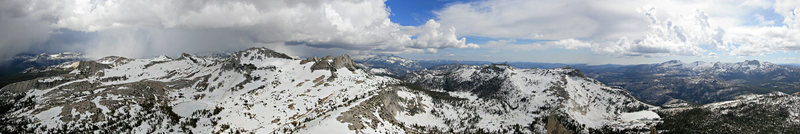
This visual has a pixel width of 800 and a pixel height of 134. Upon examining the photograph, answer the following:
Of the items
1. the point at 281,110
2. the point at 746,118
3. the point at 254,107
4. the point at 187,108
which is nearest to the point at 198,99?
the point at 187,108

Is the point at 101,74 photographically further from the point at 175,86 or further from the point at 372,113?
the point at 372,113

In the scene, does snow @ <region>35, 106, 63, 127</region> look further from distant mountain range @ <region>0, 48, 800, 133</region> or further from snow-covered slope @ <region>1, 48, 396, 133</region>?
distant mountain range @ <region>0, 48, 800, 133</region>

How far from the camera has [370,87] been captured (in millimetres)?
164250

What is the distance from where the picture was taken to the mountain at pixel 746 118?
386 feet

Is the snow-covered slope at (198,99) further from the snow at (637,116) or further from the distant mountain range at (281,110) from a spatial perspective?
the snow at (637,116)

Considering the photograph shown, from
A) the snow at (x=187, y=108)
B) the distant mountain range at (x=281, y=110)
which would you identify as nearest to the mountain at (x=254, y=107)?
the snow at (x=187, y=108)

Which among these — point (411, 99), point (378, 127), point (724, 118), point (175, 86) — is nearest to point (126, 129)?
point (378, 127)

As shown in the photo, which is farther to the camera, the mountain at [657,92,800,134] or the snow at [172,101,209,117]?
the mountain at [657,92,800,134]

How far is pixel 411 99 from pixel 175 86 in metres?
118

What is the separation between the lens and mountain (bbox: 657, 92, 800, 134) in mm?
117606

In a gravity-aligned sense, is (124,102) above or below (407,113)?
above

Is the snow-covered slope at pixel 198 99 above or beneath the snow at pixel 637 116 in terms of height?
above

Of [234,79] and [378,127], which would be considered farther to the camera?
[234,79]

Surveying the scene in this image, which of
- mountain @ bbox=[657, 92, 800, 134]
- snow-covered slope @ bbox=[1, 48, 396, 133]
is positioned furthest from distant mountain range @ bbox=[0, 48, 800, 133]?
snow-covered slope @ bbox=[1, 48, 396, 133]
